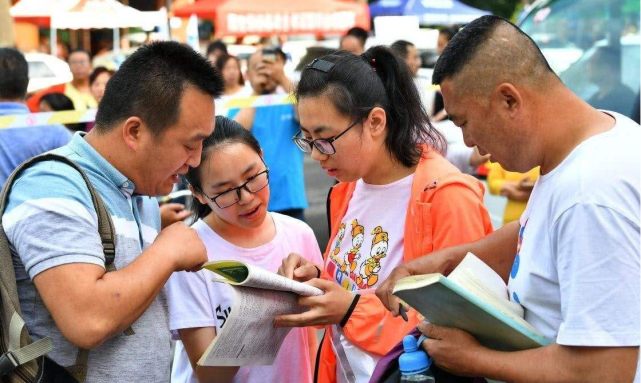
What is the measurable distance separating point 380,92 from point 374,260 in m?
0.62

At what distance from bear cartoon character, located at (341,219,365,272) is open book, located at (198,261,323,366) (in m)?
0.31

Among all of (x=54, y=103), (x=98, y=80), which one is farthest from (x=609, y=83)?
(x=98, y=80)

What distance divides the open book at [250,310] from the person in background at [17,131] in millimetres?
3499

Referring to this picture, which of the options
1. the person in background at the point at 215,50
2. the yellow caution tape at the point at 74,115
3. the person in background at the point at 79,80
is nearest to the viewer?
the yellow caution tape at the point at 74,115

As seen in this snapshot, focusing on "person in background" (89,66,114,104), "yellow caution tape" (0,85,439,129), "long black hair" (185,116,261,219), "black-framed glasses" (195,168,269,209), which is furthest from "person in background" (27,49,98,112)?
"black-framed glasses" (195,168,269,209)

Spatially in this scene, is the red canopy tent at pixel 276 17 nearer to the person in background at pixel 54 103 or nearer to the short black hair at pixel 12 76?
the person in background at pixel 54 103

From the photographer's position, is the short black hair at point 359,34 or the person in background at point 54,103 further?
the short black hair at point 359,34

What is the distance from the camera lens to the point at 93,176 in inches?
105

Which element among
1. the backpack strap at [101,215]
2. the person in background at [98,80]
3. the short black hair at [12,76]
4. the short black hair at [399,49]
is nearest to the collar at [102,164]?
the backpack strap at [101,215]

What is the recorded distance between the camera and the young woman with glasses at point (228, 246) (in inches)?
120

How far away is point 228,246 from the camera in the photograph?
10.7 feet

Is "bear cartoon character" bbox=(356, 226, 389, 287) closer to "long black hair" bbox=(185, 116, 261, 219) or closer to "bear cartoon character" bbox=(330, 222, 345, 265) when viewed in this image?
"bear cartoon character" bbox=(330, 222, 345, 265)

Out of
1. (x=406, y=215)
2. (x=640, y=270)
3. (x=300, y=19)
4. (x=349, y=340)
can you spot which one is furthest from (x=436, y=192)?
(x=300, y=19)

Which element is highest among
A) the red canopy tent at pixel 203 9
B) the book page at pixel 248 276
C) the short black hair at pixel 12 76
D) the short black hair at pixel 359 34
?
the book page at pixel 248 276
